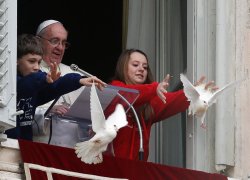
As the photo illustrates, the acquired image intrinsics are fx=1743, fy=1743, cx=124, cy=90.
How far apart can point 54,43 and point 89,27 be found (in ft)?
9.13

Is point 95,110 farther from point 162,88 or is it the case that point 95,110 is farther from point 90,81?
point 162,88

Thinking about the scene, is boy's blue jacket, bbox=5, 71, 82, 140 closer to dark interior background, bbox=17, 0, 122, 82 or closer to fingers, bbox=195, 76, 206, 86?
fingers, bbox=195, 76, 206, 86

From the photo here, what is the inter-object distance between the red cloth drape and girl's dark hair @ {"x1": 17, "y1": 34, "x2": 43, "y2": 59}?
0.91 meters

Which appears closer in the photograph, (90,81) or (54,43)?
(90,81)

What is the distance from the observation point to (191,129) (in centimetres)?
1253

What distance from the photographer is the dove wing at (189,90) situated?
11867 millimetres

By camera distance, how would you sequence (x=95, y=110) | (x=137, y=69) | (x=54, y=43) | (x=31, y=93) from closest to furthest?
(x=95, y=110)
(x=31, y=93)
(x=137, y=69)
(x=54, y=43)

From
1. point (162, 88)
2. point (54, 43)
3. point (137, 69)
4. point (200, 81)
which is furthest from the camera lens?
point (54, 43)

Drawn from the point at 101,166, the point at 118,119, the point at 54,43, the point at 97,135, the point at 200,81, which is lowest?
the point at 101,166

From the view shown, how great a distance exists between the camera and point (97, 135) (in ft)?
37.3

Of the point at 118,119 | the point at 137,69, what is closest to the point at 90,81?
the point at 118,119

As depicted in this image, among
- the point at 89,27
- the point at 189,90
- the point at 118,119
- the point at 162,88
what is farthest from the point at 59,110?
the point at 89,27

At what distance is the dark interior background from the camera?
15391 mm

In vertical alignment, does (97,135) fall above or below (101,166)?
above
